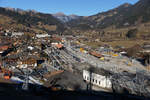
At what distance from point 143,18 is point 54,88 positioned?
4931 cm

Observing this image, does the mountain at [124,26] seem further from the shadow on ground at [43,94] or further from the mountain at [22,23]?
the shadow on ground at [43,94]

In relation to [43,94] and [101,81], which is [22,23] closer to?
[101,81]

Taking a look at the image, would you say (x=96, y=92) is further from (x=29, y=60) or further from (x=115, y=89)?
(x=29, y=60)

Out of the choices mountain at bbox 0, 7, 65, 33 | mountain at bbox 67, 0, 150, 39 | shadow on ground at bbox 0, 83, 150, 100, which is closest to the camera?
shadow on ground at bbox 0, 83, 150, 100

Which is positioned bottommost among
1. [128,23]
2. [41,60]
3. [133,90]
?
[133,90]

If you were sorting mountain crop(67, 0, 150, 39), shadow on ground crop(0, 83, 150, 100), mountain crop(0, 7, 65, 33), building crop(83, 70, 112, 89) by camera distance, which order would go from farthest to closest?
1. mountain crop(67, 0, 150, 39)
2. mountain crop(0, 7, 65, 33)
3. building crop(83, 70, 112, 89)
4. shadow on ground crop(0, 83, 150, 100)

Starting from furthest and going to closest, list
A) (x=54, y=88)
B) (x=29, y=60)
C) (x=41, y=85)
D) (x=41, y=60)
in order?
(x=41, y=60) → (x=29, y=60) → (x=41, y=85) → (x=54, y=88)

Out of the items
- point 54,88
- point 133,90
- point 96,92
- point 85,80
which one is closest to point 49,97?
point 54,88

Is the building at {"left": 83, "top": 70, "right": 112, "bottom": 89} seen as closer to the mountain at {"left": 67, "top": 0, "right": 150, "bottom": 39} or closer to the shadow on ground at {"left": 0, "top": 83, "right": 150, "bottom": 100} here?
the shadow on ground at {"left": 0, "top": 83, "right": 150, "bottom": 100}

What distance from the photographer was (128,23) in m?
49.5

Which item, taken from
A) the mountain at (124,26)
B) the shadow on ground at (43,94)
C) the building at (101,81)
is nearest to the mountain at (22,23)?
the mountain at (124,26)

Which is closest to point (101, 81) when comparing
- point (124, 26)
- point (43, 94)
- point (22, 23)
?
point (43, 94)

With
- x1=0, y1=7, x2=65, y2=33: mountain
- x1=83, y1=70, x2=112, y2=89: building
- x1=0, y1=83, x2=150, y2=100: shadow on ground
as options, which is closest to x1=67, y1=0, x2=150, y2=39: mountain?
x1=0, y1=7, x2=65, y2=33: mountain

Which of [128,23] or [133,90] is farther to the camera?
[128,23]
